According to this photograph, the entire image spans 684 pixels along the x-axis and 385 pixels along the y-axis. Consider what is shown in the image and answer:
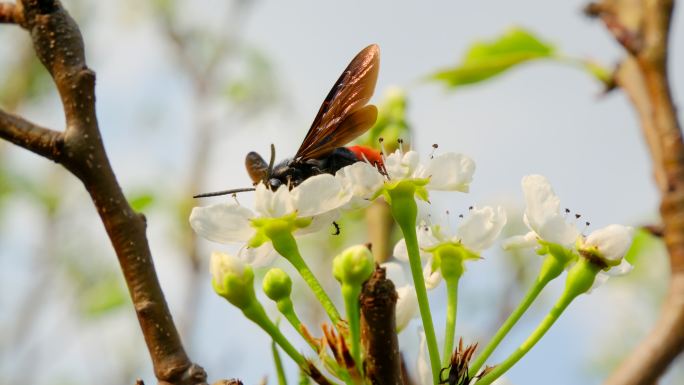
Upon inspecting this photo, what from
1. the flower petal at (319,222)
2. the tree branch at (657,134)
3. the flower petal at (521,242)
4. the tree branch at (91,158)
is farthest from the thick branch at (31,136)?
the tree branch at (657,134)

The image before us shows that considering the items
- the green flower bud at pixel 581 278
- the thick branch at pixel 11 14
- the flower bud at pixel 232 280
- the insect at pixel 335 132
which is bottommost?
the green flower bud at pixel 581 278

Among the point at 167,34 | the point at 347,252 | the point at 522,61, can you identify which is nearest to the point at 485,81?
the point at 522,61

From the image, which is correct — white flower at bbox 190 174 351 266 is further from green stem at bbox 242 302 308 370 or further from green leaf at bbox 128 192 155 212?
green leaf at bbox 128 192 155 212

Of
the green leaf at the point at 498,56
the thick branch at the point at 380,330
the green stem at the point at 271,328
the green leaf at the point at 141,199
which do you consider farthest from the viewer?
the green leaf at the point at 141,199

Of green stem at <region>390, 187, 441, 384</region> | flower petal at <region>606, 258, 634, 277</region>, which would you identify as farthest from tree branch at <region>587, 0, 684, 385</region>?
green stem at <region>390, 187, 441, 384</region>

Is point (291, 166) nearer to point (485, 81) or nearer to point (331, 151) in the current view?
point (331, 151)

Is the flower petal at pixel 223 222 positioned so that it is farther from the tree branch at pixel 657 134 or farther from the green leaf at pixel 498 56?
the green leaf at pixel 498 56

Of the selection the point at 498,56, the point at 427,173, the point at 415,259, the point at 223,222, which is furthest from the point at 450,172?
the point at 498,56
